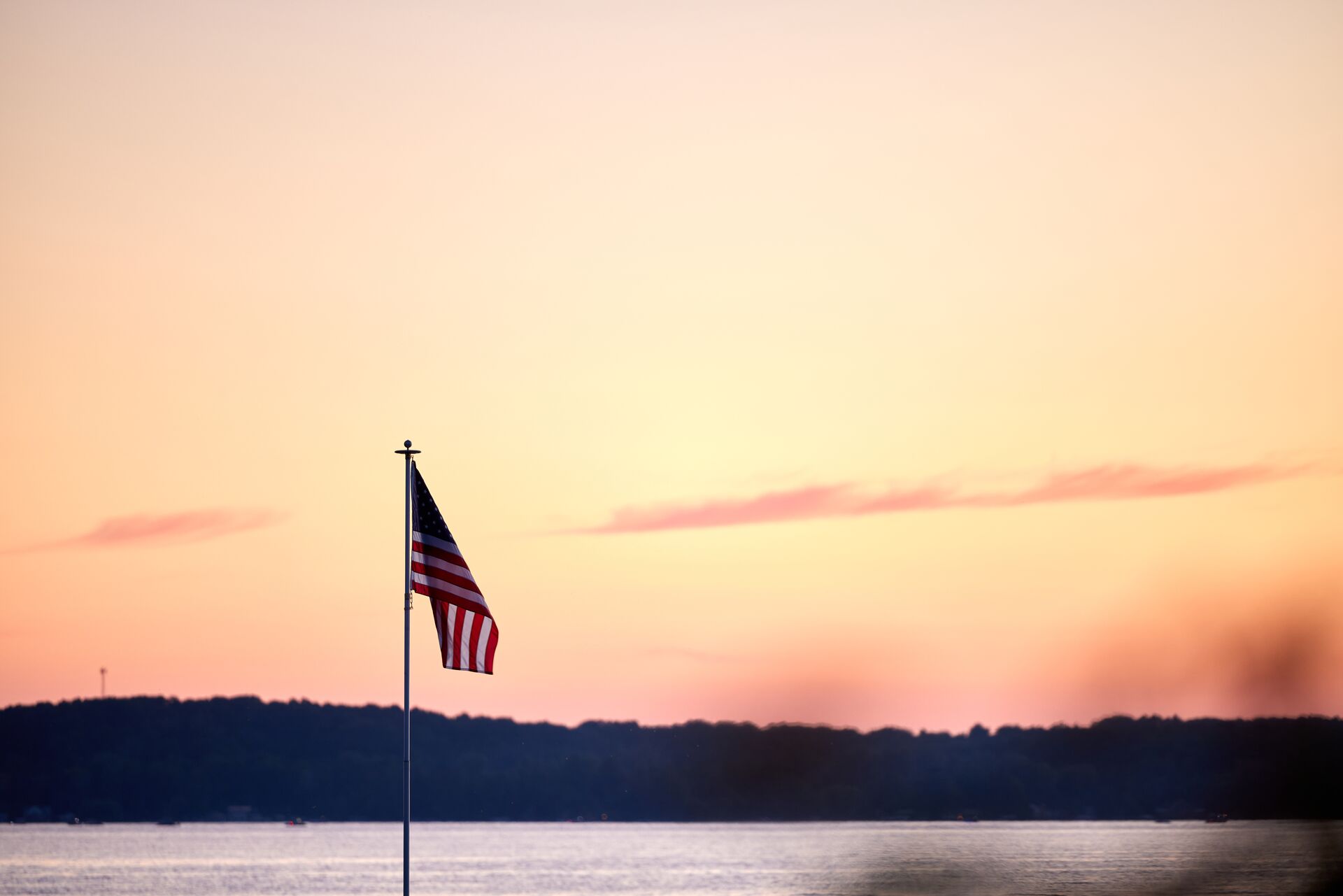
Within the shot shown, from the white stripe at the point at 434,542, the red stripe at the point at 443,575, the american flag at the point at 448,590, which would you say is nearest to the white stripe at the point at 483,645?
the american flag at the point at 448,590

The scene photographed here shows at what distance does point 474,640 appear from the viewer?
3259 cm

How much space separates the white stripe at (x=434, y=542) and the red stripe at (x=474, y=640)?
132 cm

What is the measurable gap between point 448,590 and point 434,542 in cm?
97

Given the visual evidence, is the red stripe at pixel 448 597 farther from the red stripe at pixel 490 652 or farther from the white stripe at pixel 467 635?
the red stripe at pixel 490 652

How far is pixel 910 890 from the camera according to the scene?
162 m

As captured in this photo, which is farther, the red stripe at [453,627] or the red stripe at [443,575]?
the red stripe at [443,575]

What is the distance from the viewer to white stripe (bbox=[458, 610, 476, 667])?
3238 centimetres

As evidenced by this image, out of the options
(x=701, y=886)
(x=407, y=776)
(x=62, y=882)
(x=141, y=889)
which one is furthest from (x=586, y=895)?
(x=407, y=776)

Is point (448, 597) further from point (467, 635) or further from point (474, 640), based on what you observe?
point (474, 640)

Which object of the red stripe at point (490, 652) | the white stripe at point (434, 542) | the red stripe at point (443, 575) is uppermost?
the white stripe at point (434, 542)

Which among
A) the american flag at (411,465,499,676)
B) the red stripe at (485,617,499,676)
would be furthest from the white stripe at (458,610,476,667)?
the red stripe at (485,617,499,676)

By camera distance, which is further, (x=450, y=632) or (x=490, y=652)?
(x=490, y=652)

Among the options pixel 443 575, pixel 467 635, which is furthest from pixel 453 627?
pixel 443 575

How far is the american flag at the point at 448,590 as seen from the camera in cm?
3238
